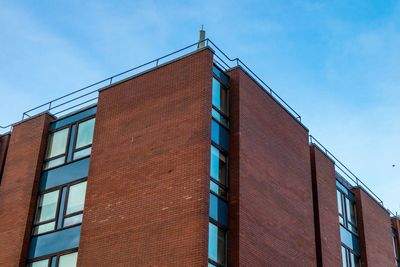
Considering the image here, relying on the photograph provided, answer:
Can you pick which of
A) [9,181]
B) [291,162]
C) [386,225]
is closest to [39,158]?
[9,181]

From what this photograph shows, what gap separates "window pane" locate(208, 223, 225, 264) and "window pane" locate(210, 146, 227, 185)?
5.60 ft

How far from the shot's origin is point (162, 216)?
2062 cm

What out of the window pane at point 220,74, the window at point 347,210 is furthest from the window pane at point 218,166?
the window at point 347,210

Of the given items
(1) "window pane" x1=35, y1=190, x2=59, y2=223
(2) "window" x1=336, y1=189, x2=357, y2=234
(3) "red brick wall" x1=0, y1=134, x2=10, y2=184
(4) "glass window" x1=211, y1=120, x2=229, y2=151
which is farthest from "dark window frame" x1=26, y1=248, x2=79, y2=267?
(2) "window" x1=336, y1=189, x2=357, y2=234

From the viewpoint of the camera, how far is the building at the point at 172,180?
2066 cm

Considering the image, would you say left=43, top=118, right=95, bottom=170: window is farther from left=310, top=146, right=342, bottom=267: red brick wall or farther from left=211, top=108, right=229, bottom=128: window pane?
left=310, top=146, right=342, bottom=267: red brick wall

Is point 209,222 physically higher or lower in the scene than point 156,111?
lower

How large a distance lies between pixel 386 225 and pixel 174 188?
14.6m

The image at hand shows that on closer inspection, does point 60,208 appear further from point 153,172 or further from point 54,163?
point 153,172

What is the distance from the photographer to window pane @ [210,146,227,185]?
21.5 m

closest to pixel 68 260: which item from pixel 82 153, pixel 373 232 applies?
pixel 82 153

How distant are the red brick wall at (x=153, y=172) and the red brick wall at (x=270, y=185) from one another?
1589 mm

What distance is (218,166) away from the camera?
21859 millimetres

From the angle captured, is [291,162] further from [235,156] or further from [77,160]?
[77,160]
